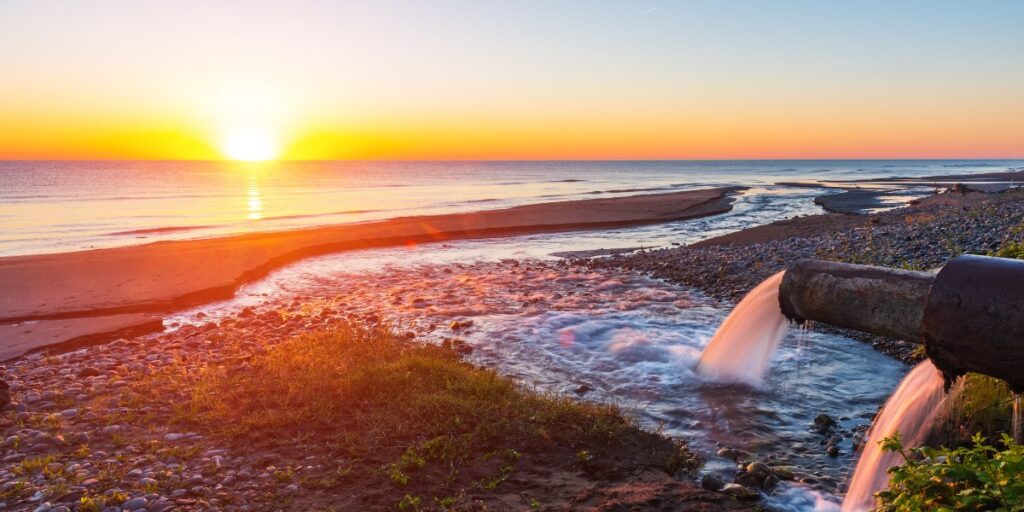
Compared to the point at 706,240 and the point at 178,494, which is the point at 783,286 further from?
the point at 706,240

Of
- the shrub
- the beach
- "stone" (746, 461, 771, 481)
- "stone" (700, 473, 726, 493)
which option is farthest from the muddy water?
the shrub

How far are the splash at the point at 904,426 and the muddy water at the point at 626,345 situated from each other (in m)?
0.46

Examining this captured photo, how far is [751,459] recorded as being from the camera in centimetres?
725

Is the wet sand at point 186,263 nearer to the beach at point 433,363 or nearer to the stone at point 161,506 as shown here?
the beach at point 433,363

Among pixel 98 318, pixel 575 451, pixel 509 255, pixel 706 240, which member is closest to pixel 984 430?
pixel 575 451

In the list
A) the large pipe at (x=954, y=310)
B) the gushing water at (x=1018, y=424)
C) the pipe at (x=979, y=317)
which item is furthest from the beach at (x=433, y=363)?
the pipe at (x=979, y=317)

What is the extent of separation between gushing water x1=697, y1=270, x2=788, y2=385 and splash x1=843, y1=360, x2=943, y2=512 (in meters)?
2.12

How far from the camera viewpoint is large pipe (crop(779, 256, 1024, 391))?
3653 mm

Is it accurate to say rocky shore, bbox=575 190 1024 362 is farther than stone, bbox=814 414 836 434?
Yes

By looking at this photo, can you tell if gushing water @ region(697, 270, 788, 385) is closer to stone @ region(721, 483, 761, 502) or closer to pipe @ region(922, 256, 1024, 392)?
stone @ region(721, 483, 761, 502)

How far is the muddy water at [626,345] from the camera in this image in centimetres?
823

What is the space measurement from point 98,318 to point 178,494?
396 inches

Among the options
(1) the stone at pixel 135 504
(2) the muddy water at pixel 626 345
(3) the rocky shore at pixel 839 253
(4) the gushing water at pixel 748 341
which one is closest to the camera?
(1) the stone at pixel 135 504

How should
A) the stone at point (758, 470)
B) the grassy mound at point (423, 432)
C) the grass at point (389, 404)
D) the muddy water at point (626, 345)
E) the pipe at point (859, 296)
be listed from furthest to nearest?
the muddy water at point (626, 345) < the grass at point (389, 404) < the stone at point (758, 470) < the grassy mound at point (423, 432) < the pipe at point (859, 296)
